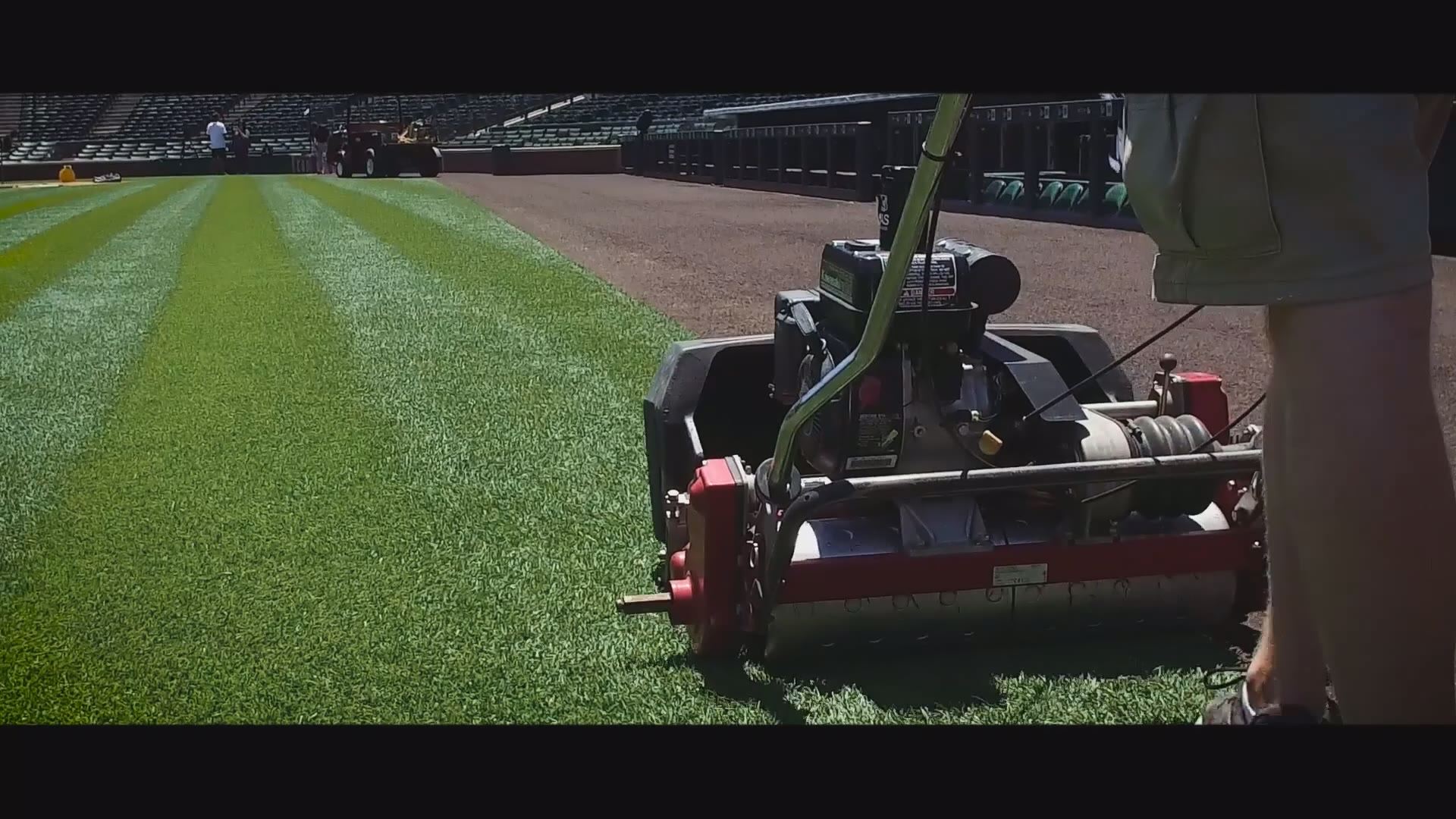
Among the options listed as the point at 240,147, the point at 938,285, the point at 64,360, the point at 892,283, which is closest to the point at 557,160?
the point at 240,147

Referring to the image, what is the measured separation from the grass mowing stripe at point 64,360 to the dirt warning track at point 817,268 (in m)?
2.87

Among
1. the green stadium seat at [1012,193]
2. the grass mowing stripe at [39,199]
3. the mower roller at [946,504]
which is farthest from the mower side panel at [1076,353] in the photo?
the grass mowing stripe at [39,199]

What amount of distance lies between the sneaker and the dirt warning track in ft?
1.74

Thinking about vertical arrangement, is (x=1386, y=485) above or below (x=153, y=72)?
below

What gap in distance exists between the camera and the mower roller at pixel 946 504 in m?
2.16

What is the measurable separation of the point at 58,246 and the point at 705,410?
12.0 m

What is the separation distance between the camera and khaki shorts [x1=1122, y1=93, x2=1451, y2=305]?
136 cm

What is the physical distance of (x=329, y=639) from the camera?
2.55 metres

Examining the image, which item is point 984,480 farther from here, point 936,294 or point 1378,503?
point 1378,503

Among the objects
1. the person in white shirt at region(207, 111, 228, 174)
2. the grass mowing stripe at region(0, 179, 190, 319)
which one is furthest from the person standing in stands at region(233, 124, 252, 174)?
the grass mowing stripe at region(0, 179, 190, 319)

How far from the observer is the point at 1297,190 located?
139 cm
